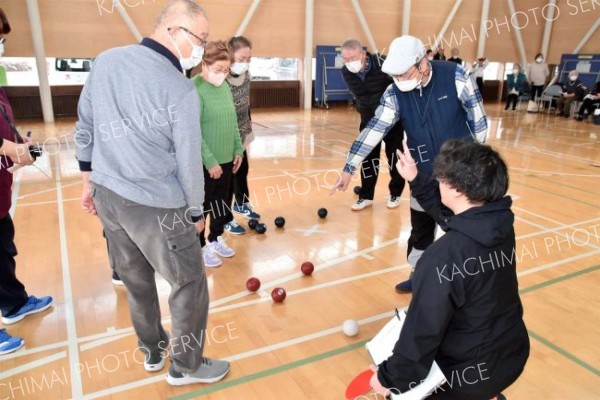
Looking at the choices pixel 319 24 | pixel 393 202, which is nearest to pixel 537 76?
pixel 319 24

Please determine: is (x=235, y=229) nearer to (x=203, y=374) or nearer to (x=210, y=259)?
(x=210, y=259)

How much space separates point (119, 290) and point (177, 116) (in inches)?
88.9

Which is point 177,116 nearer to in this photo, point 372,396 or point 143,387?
point 143,387

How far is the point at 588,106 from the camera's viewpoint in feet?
45.0

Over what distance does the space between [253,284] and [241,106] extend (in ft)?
5.99

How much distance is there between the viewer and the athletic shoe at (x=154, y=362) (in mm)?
2604

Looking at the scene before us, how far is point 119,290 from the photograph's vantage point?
358cm

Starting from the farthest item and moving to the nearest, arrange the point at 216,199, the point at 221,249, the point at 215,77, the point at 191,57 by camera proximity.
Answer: the point at 221,249 → the point at 216,199 → the point at 215,77 → the point at 191,57

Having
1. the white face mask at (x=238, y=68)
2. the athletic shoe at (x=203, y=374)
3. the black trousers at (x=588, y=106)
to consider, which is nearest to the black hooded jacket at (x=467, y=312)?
the athletic shoe at (x=203, y=374)

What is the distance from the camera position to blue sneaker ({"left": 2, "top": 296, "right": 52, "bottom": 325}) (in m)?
3.10

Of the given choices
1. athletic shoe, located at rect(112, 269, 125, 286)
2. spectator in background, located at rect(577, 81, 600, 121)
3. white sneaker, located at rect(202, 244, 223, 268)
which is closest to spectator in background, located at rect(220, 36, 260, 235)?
white sneaker, located at rect(202, 244, 223, 268)

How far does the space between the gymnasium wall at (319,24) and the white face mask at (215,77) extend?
36.2ft

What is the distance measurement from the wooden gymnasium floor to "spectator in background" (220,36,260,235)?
177 millimetres

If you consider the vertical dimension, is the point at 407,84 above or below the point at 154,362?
above
